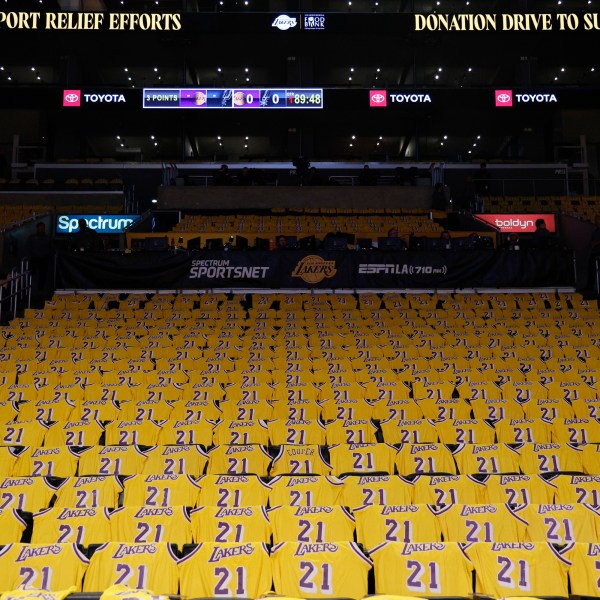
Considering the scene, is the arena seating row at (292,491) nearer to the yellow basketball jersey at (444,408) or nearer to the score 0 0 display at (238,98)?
the yellow basketball jersey at (444,408)

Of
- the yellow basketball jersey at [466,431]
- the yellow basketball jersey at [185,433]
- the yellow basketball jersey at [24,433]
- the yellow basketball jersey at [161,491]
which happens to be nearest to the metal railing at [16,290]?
the yellow basketball jersey at [24,433]

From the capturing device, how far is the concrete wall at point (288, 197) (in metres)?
20.2

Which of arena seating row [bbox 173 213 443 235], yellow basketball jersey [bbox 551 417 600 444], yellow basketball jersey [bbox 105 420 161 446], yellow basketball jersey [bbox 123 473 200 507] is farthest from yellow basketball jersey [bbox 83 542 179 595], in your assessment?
arena seating row [bbox 173 213 443 235]

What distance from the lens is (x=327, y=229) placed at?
54.7ft

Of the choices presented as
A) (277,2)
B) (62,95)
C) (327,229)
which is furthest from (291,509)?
(277,2)

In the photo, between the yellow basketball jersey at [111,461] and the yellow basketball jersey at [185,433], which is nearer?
the yellow basketball jersey at [111,461]

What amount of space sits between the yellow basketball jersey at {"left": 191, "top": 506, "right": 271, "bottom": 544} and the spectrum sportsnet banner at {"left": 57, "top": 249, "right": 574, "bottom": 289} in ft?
27.0

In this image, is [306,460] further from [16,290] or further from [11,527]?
[16,290]

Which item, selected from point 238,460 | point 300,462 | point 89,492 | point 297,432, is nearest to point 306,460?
point 300,462

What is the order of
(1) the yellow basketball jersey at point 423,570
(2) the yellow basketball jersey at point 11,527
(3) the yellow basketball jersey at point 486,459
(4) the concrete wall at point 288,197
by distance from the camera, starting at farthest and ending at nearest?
(4) the concrete wall at point 288,197 → (3) the yellow basketball jersey at point 486,459 → (2) the yellow basketball jersey at point 11,527 → (1) the yellow basketball jersey at point 423,570

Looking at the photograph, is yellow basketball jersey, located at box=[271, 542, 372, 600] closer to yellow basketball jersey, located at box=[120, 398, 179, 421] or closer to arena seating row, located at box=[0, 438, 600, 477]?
arena seating row, located at box=[0, 438, 600, 477]

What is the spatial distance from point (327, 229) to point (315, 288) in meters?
4.17

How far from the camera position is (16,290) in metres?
11.9

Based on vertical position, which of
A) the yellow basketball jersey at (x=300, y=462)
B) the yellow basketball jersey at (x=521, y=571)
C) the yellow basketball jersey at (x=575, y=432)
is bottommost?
the yellow basketball jersey at (x=521, y=571)
